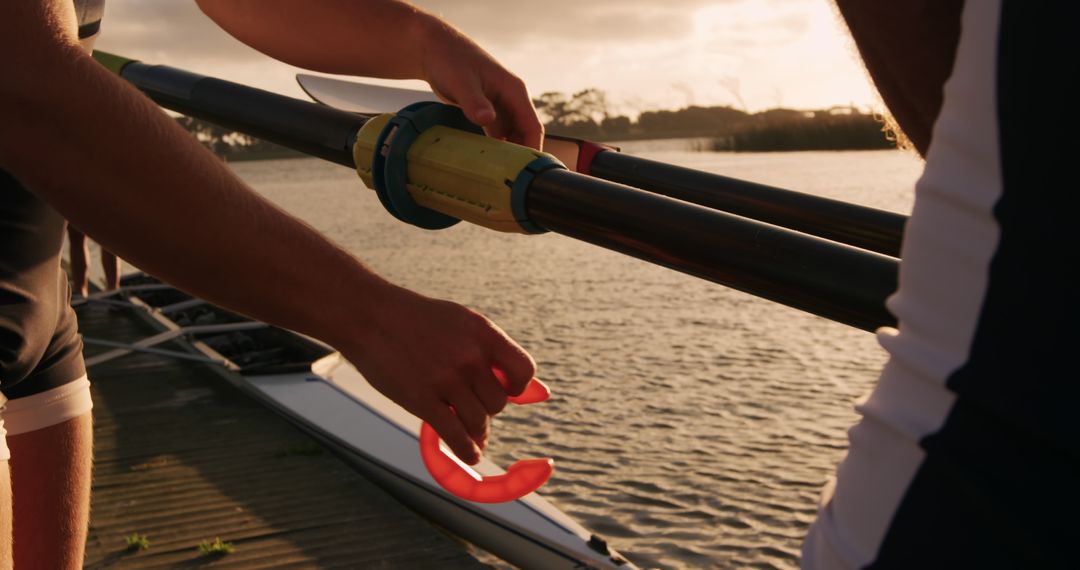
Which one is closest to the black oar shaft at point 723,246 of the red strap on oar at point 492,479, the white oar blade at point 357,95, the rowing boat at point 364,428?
the red strap on oar at point 492,479

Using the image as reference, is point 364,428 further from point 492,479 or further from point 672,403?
point 492,479

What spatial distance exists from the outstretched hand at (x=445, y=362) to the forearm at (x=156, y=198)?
0.05m

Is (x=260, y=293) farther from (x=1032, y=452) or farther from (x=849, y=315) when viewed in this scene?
(x=1032, y=452)

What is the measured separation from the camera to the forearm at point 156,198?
3.76ft

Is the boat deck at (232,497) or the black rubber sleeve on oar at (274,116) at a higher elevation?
the black rubber sleeve on oar at (274,116)

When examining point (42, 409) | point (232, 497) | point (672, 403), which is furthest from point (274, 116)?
point (672, 403)

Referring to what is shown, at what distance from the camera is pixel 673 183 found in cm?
167

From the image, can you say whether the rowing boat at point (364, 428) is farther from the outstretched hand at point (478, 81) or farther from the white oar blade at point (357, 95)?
the outstretched hand at point (478, 81)

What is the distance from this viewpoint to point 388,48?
6.44ft

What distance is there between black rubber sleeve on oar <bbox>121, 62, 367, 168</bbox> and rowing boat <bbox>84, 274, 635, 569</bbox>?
4.36m

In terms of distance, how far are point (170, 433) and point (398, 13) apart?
30.3ft

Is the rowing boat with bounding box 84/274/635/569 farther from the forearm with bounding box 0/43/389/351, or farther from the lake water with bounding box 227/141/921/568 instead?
the forearm with bounding box 0/43/389/351

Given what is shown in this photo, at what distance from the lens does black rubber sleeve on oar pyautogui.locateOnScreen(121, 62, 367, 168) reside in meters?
1.64

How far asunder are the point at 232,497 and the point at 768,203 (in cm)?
762
